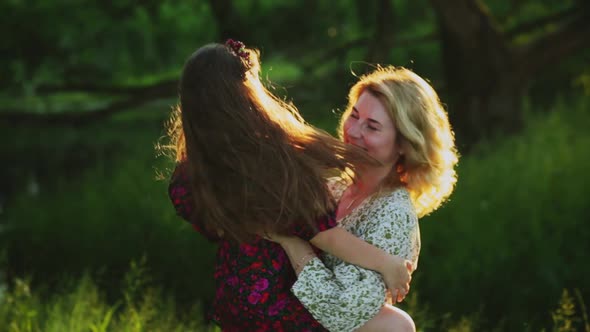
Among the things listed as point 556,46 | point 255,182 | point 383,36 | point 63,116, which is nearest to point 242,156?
point 255,182

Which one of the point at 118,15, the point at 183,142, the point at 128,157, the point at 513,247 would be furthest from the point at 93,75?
the point at 183,142

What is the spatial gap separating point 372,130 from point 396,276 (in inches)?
20.1

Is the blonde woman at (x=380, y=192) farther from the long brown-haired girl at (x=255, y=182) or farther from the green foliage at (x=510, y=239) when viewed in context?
the green foliage at (x=510, y=239)

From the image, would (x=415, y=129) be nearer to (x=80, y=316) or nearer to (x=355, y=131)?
(x=355, y=131)

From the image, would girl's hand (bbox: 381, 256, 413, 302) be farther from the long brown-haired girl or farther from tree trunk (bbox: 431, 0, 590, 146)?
tree trunk (bbox: 431, 0, 590, 146)

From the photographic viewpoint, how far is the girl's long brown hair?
8.40 feet

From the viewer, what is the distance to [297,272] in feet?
8.81

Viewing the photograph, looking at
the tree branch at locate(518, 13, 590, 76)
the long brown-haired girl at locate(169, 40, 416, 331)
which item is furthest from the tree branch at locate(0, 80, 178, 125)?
the long brown-haired girl at locate(169, 40, 416, 331)

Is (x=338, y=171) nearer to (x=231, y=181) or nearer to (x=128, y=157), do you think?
(x=231, y=181)

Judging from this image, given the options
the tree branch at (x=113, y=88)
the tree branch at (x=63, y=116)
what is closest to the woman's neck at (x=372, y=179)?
the tree branch at (x=113, y=88)

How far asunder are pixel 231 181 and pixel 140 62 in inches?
183

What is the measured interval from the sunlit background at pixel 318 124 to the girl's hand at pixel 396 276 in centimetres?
140

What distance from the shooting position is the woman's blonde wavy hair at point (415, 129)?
292 centimetres

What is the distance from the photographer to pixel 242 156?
2.57 meters
